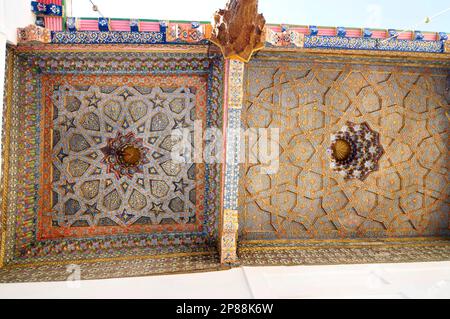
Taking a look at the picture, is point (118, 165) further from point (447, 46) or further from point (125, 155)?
point (447, 46)

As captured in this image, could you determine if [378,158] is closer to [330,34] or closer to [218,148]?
[330,34]

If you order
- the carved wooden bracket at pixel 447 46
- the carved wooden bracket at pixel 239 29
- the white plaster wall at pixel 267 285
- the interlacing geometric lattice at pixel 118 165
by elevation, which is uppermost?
the carved wooden bracket at pixel 447 46

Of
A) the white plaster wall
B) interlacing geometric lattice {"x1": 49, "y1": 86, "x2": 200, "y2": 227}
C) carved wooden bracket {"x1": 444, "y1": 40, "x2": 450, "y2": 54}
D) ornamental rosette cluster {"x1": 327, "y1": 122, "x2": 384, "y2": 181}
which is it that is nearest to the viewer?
the white plaster wall

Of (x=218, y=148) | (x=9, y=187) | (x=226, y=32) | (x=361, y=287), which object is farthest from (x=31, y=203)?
(x=361, y=287)

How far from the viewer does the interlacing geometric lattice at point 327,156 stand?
295 centimetres

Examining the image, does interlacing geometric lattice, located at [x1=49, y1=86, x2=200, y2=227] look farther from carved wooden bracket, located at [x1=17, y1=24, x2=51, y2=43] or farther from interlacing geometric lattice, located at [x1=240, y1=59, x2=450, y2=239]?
interlacing geometric lattice, located at [x1=240, y1=59, x2=450, y2=239]

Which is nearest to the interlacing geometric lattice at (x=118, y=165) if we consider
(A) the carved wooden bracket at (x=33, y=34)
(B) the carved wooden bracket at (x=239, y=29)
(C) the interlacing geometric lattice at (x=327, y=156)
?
(A) the carved wooden bracket at (x=33, y=34)

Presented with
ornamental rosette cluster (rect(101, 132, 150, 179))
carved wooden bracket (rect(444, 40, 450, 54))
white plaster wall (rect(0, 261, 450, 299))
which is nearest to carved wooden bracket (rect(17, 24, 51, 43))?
ornamental rosette cluster (rect(101, 132, 150, 179))

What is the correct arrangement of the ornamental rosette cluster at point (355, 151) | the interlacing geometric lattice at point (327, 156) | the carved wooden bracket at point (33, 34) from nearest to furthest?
1. the carved wooden bracket at point (33, 34)
2. the interlacing geometric lattice at point (327, 156)
3. the ornamental rosette cluster at point (355, 151)

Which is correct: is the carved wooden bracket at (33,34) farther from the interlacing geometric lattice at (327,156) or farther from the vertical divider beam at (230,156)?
the interlacing geometric lattice at (327,156)

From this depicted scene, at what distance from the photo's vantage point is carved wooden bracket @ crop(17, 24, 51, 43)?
2283 millimetres

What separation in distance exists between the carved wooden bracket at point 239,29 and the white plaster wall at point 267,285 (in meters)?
2.02

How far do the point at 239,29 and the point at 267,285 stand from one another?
2.20m

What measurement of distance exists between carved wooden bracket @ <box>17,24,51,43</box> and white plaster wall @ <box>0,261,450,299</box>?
224cm
